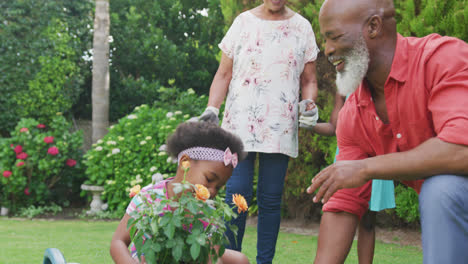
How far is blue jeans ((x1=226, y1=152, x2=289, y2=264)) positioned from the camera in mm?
3082

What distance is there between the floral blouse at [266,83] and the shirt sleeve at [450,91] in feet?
4.16

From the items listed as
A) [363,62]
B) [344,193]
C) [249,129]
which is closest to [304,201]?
[249,129]

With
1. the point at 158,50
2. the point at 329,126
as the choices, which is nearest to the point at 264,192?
the point at 329,126

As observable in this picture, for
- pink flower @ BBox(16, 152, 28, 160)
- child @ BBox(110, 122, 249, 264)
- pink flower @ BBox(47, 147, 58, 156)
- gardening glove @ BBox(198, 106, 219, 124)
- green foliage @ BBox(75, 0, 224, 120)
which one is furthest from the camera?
green foliage @ BBox(75, 0, 224, 120)

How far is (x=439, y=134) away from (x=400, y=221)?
3.51m

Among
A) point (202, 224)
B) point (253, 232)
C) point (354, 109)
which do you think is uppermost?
point (354, 109)

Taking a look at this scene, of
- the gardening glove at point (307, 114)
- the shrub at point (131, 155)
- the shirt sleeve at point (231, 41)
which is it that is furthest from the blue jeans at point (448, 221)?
the shrub at point (131, 155)

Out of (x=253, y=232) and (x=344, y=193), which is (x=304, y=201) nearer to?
(x=253, y=232)

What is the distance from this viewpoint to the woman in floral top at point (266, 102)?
10.2ft

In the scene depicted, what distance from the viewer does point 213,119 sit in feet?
9.57

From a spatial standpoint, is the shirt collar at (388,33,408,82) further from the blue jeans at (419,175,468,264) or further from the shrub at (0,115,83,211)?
the shrub at (0,115,83,211)

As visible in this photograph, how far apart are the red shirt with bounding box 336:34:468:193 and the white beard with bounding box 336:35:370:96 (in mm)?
116

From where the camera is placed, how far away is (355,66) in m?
2.08

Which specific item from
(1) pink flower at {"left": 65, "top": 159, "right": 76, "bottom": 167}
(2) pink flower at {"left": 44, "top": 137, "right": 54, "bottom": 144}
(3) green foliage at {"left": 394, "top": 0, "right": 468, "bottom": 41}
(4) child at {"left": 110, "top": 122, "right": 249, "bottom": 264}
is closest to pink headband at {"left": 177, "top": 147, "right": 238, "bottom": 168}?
(4) child at {"left": 110, "top": 122, "right": 249, "bottom": 264}
